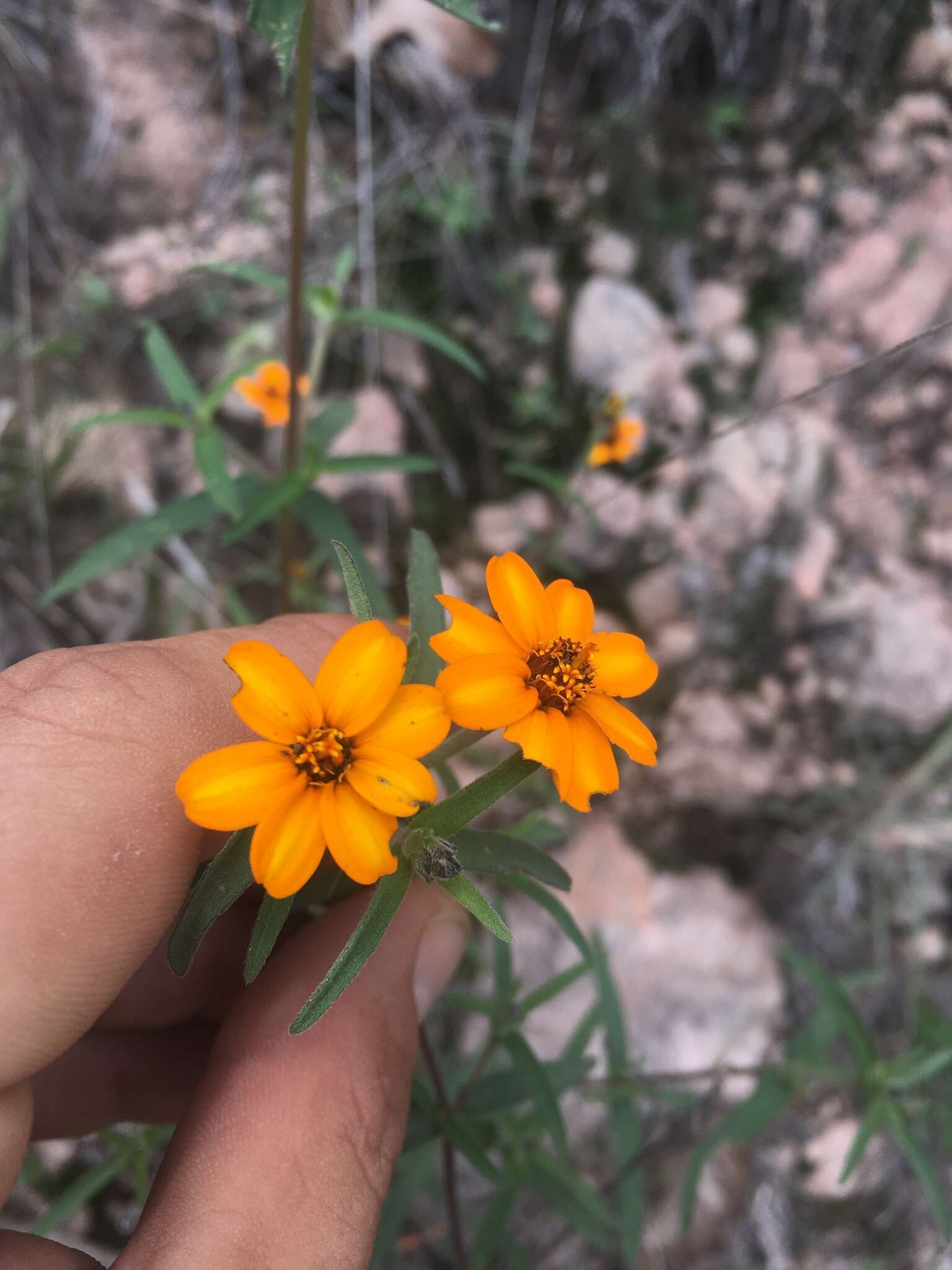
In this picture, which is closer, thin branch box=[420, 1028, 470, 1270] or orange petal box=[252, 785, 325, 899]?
orange petal box=[252, 785, 325, 899]

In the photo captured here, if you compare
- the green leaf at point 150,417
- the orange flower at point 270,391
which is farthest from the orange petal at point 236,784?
the orange flower at point 270,391

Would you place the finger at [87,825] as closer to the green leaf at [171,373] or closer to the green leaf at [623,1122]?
the green leaf at [171,373]

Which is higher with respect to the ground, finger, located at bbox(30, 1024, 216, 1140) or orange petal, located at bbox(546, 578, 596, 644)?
orange petal, located at bbox(546, 578, 596, 644)

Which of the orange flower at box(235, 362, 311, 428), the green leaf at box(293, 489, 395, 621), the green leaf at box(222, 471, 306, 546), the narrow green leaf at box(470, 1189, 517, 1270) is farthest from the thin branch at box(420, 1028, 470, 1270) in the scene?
the orange flower at box(235, 362, 311, 428)

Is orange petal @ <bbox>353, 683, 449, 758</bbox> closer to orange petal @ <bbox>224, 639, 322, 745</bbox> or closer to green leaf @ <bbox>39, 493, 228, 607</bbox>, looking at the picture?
orange petal @ <bbox>224, 639, 322, 745</bbox>

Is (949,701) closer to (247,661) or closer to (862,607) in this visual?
(862,607)

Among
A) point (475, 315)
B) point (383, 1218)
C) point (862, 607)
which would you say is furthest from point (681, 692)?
point (383, 1218)

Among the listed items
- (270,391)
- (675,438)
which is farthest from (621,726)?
(675,438)

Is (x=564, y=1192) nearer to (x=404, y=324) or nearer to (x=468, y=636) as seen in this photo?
(x=468, y=636)
